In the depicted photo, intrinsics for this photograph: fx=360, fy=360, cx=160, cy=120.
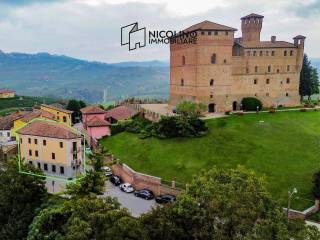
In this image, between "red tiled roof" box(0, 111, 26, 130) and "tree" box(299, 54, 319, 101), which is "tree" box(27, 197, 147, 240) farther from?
"tree" box(299, 54, 319, 101)

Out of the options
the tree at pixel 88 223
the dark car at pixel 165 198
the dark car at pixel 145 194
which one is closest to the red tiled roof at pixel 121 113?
the dark car at pixel 145 194

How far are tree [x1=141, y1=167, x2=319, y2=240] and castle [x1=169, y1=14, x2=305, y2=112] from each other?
3282cm

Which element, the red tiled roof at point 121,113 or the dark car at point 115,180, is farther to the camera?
the red tiled roof at point 121,113

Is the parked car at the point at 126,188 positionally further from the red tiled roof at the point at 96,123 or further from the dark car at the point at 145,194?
the red tiled roof at the point at 96,123

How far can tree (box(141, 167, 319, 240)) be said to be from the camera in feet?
68.5

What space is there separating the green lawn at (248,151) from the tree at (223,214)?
11.0 metres

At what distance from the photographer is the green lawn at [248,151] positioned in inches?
1491

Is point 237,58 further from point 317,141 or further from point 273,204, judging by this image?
point 273,204

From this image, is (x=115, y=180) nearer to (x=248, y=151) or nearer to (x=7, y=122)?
(x=248, y=151)

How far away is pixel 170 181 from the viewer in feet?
130

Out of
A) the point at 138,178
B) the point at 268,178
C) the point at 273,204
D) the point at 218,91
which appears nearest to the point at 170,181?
the point at 138,178

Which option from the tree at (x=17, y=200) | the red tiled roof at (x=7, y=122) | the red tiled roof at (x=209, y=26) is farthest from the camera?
the red tiled roof at (x=7, y=122)

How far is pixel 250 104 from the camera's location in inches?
2350

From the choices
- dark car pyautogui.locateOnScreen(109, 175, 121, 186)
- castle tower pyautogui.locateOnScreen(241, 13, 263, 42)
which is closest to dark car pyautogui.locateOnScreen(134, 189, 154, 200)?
dark car pyautogui.locateOnScreen(109, 175, 121, 186)
